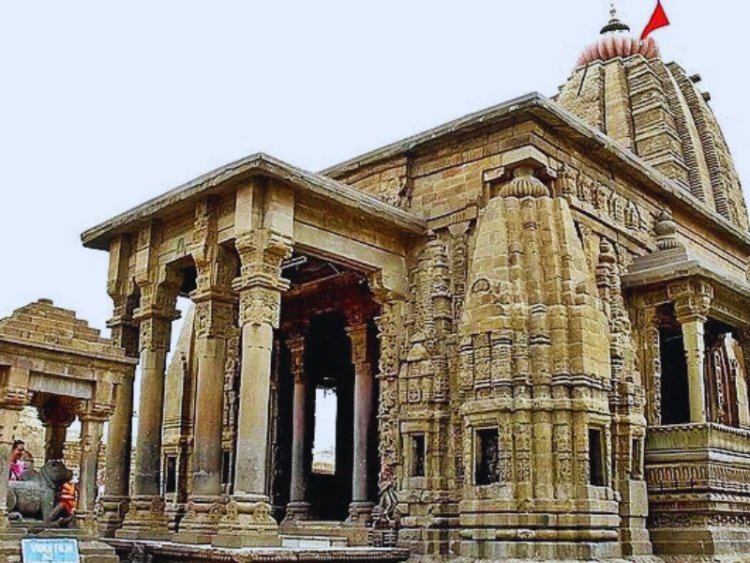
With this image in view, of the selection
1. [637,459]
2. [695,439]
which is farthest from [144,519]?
[695,439]

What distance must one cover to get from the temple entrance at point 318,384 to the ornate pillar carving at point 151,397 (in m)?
2.53

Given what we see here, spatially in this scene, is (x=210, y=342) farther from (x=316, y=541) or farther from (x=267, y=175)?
(x=316, y=541)

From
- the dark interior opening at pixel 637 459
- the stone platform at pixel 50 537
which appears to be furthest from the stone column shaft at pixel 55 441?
the dark interior opening at pixel 637 459

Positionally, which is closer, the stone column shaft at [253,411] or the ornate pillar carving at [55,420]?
the stone column shaft at [253,411]

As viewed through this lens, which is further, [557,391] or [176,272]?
[176,272]

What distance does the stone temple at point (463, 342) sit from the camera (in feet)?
39.2

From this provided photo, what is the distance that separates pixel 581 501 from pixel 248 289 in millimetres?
5215

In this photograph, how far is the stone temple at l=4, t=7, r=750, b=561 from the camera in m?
12.0

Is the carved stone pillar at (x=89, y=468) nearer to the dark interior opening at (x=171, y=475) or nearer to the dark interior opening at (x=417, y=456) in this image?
the dark interior opening at (x=417, y=456)

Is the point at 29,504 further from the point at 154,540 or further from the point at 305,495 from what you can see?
the point at 305,495

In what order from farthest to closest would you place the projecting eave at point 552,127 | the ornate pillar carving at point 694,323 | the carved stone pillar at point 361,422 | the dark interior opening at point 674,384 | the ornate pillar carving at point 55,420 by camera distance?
the dark interior opening at point 674,384
the carved stone pillar at point 361,422
the ornate pillar carving at point 694,323
the projecting eave at point 552,127
the ornate pillar carving at point 55,420

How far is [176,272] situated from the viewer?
14.6 m

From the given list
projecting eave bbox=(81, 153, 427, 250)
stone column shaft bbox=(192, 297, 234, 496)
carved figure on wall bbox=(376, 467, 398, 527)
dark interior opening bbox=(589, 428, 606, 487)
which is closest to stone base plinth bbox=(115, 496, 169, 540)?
stone column shaft bbox=(192, 297, 234, 496)

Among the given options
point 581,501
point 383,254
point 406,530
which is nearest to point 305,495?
point 406,530
